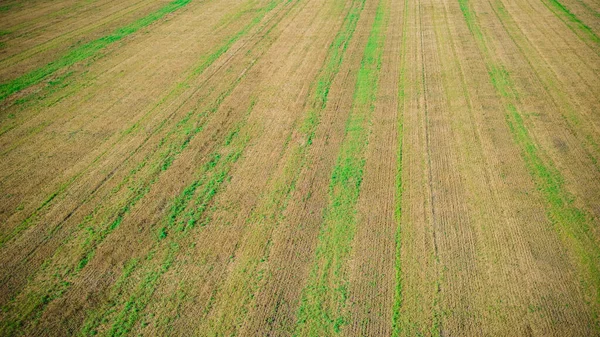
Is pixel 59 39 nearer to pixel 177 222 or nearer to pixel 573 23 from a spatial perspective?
pixel 177 222

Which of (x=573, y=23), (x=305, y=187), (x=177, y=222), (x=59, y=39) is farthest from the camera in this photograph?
(x=59, y=39)

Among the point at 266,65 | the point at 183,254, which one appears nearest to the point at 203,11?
the point at 266,65

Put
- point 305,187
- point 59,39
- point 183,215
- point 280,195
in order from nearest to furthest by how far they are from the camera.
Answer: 1. point 183,215
2. point 280,195
3. point 305,187
4. point 59,39

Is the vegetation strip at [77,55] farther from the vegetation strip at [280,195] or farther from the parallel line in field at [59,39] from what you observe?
the vegetation strip at [280,195]

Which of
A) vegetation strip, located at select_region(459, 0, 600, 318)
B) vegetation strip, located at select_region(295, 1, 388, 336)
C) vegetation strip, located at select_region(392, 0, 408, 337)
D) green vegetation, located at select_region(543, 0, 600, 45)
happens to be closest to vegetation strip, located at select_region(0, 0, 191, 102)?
vegetation strip, located at select_region(295, 1, 388, 336)

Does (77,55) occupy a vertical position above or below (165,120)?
above

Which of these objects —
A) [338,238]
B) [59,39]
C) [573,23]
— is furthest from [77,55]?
[573,23]

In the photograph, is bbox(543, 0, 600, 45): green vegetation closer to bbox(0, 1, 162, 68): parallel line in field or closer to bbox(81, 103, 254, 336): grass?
bbox(81, 103, 254, 336): grass

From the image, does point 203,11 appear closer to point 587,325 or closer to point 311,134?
point 311,134
